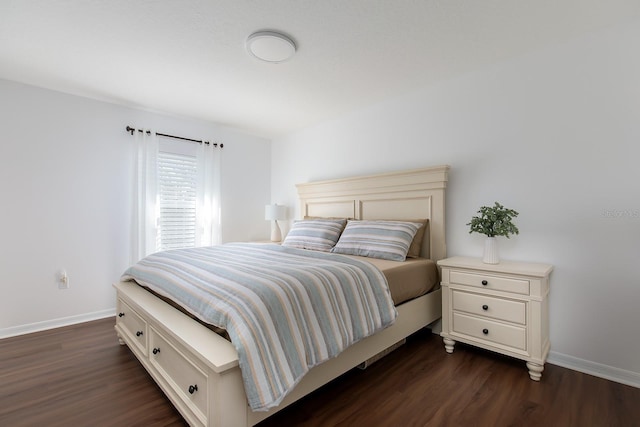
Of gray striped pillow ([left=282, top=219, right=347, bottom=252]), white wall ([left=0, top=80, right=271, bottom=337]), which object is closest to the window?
white wall ([left=0, top=80, right=271, bottom=337])

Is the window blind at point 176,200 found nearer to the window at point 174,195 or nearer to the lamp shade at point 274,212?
the window at point 174,195

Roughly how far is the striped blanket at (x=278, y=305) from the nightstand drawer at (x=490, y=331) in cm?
71

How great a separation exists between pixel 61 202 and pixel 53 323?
46.4 inches

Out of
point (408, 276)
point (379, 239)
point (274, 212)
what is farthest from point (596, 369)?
point (274, 212)

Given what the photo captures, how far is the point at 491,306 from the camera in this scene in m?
2.12

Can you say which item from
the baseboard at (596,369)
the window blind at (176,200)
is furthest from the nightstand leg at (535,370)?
the window blind at (176,200)

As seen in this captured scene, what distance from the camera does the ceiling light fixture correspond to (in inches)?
80.1

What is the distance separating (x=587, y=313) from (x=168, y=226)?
13.2 feet

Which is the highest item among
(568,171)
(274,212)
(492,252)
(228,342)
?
(568,171)

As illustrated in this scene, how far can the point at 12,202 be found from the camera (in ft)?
8.93

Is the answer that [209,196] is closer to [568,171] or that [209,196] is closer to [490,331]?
[490,331]

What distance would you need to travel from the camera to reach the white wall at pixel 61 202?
272 centimetres

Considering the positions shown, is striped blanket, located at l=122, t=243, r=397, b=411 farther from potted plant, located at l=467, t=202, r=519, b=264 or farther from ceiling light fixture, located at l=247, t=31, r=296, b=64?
ceiling light fixture, located at l=247, t=31, r=296, b=64

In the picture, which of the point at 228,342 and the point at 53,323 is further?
the point at 53,323
